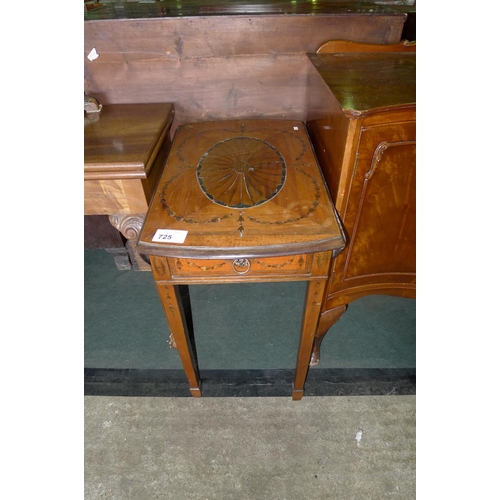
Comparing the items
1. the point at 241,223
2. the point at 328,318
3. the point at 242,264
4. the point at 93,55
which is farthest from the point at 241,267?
the point at 93,55

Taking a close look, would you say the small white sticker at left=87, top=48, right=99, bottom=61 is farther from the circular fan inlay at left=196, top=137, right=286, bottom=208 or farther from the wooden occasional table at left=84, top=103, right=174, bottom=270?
the circular fan inlay at left=196, top=137, right=286, bottom=208

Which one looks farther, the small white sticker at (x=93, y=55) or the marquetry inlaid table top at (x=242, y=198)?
the small white sticker at (x=93, y=55)

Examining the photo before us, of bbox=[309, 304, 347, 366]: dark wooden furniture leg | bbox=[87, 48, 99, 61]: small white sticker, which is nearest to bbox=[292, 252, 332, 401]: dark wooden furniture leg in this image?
bbox=[309, 304, 347, 366]: dark wooden furniture leg

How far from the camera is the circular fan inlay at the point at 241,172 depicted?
100cm

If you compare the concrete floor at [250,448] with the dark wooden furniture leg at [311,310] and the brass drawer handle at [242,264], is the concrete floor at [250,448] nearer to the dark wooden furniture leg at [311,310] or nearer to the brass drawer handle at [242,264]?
the dark wooden furniture leg at [311,310]

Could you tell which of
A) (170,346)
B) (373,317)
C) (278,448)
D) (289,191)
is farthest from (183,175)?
(373,317)

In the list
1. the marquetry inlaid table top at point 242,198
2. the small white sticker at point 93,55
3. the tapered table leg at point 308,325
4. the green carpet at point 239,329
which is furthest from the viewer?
the green carpet at point 239,329

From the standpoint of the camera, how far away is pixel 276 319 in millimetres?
1700

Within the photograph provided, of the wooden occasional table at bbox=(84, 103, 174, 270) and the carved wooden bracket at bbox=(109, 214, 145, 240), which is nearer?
the wooden occasional table at bbox=(84, 103, 174, 270)

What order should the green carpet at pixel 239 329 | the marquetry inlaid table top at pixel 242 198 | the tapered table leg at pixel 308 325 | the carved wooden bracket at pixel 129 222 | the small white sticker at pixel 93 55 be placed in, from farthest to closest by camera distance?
1. the green carpet at pixel 239 329
2. the small white sticker at pixel 93 55
3. the carved wooden bracket at pixel 129 222
4. the tapered table leg at pixel 308 325
5. the marquetry inlaid table top at pixel 242 198

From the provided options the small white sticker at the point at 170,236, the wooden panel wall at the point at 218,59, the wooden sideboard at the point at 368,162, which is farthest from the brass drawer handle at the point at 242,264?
the wooden panel wall at the point at 218,59

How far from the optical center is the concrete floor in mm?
1191

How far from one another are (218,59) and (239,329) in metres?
1.19

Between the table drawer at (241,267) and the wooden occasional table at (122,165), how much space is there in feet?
0.96
